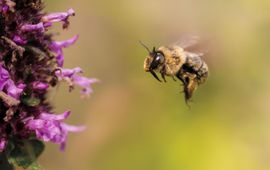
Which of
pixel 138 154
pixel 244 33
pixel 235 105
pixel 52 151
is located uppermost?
pixel 244 33

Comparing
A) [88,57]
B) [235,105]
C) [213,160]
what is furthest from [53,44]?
[88,57]

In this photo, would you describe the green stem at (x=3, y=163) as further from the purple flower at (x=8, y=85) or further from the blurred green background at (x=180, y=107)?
the blurred green background at (x=180, y=107)

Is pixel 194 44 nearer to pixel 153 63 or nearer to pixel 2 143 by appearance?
pixel 153 63

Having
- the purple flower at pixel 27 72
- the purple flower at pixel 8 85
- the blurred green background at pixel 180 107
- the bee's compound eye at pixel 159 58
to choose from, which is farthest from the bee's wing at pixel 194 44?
the blurred green background at pixel 180 107

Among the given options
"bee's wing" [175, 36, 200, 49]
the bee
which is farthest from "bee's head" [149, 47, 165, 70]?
"bee's wing" [175, 36, 200, 49]

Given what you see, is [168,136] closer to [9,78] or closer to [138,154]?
[138,154]

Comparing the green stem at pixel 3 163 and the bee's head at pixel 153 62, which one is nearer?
the green stem at pixel 3 163
